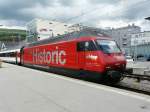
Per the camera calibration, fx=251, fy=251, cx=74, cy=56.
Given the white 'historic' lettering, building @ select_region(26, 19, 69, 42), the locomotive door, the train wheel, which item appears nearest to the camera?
the train wheel

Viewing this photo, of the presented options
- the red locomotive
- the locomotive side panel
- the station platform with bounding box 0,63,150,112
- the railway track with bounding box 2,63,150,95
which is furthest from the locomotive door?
the station platform with bounding box 0,63,150,112

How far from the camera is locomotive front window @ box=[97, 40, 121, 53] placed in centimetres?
1336

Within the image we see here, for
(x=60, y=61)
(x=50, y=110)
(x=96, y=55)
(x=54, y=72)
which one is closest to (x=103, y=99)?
(x=50, y=110)

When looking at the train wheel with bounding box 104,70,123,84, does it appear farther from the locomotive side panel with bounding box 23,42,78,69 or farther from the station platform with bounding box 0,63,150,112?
the station platform with bounding box 0,63,150,112

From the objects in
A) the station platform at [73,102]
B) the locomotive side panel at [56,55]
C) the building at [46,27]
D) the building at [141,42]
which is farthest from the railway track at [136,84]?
the building at [46,27]

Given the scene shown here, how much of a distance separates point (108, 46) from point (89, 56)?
122cm

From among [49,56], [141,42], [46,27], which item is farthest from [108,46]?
[46,27]

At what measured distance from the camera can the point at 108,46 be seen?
1382 cm

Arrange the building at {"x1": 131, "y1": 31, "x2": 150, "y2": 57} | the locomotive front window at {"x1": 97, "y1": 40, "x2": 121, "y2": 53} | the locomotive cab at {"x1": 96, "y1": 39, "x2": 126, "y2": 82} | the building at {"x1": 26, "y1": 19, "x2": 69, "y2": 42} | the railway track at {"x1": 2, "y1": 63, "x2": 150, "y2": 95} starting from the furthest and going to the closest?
the building at {"x1": 26, "y1": 19, "x2": 69, "y2": 42} → the building at {"x1": 131, "y1": 31, "x2": 150, "y2": 57} → the locomotive front window at {"x1": 97, "y1": 40, "x2": 121, "y2": 53} → the locomotive cab at {"x1": 96, "y1": 39, "x2": 126, "y2": 82} → the railway track at {"x1": 2, "y1": 63, "x2": 150, "y2": 95}

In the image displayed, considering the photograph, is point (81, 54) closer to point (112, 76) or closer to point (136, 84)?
point (112, 76)

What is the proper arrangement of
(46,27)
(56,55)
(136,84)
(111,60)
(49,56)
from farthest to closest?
(46,27), (49,56), (56,55), (111,60), (136,84)

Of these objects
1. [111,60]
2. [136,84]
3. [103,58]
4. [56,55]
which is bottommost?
[136,84]

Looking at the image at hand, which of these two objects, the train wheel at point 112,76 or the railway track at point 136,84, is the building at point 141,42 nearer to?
the railway track at point 136,84

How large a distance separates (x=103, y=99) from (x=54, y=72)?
1141 centimetres
